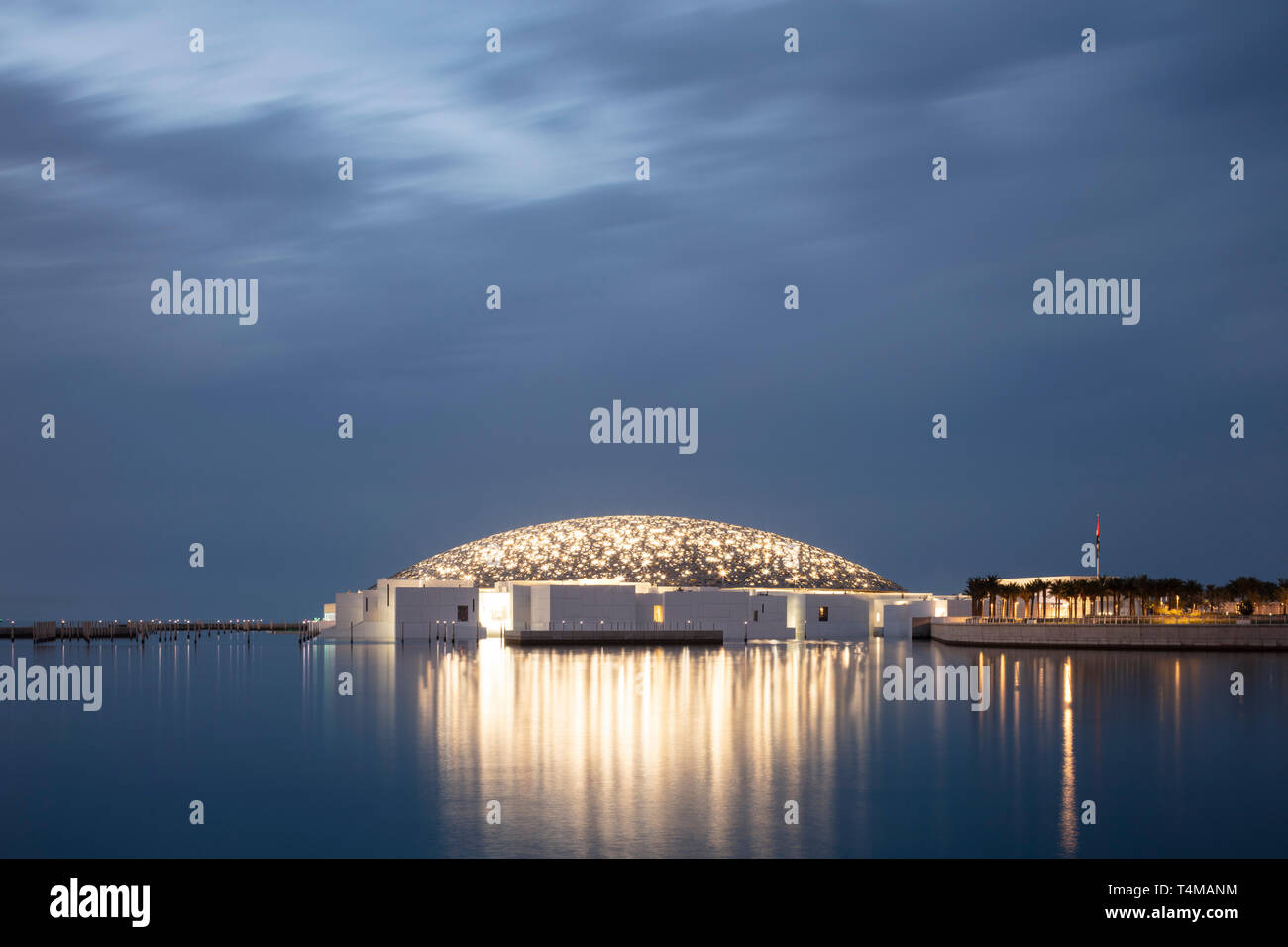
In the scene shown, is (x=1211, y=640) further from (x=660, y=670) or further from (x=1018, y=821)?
(x=1018, y=821)

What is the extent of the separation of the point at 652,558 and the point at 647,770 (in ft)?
233

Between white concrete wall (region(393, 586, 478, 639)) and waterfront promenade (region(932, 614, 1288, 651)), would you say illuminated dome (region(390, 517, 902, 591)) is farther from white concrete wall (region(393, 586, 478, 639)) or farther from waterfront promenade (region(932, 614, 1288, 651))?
waterfront promenade (region(932, 614, 1288, 651))

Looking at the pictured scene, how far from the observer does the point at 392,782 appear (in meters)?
18.1

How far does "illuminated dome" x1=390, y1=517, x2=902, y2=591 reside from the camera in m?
87.2

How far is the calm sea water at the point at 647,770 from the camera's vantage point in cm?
1443

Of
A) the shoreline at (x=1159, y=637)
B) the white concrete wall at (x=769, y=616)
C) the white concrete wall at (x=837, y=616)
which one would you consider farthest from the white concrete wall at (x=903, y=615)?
the shoreline at (x=1159, y=637)

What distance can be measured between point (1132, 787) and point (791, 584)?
7024 centimetres

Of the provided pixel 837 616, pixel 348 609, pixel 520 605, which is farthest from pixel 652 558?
pixel 348 609

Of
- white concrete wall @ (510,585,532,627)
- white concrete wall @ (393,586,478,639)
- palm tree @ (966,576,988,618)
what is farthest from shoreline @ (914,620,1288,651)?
white concrete wall @ (393,586,478,639)

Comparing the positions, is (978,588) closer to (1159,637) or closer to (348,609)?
(1159,637)

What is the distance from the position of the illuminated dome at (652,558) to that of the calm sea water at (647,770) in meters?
50.9

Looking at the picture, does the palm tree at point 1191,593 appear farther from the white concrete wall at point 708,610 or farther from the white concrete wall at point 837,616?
the white concrete wall at point 708,610

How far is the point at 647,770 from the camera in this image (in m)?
18.3
